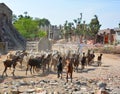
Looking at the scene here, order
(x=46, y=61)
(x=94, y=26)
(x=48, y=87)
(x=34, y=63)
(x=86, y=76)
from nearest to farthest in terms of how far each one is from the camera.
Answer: (x=48, y=87) < (x=34, y=63) < (x=86, y=76) < (x=46, y=61) < (x=94, y=26)

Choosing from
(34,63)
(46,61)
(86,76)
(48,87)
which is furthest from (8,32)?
(48,87)

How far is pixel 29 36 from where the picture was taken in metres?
95.9

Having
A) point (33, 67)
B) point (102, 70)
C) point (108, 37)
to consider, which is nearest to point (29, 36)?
point (108, 37)

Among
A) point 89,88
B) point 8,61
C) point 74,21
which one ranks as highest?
point 74,21

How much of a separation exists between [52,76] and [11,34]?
29099 millimetres

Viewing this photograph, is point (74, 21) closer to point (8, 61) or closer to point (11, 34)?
point (11, 34)

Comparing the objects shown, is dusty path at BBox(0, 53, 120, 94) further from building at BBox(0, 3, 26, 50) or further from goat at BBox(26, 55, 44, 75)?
building at BBox(0, 3, 26, 50)

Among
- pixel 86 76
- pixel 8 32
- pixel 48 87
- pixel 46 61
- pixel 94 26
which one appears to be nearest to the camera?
pixel 48 87

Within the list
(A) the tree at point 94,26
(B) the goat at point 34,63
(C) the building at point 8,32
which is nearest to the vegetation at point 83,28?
(A) the tree at point 94,26

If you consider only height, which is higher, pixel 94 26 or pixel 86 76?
pixel 94 26

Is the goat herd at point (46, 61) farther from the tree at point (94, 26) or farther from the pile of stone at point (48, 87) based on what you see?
the tree at point (94, 26)

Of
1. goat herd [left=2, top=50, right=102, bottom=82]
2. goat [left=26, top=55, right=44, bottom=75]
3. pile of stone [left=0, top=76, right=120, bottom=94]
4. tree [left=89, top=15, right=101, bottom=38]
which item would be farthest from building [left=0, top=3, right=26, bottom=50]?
tree [left=89, top=15, right=101, bottom=38]

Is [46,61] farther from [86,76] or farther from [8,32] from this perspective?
[8,32]

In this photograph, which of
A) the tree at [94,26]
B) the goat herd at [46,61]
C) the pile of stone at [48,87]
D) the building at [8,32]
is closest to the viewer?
the pile of stone at [48,87]
